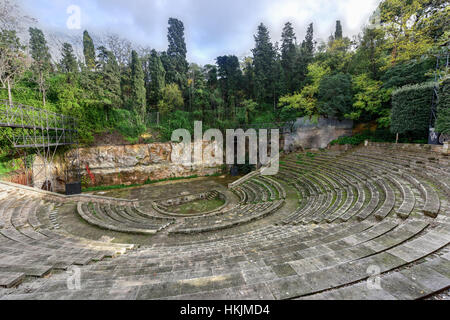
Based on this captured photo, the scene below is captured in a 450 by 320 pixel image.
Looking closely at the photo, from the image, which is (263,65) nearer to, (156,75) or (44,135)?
(156,75)

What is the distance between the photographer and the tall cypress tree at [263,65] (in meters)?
26.4

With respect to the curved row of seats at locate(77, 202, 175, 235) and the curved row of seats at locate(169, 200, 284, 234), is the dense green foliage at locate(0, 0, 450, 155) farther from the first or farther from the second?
the curved row of seats at locate(169, 200, 284, 234)

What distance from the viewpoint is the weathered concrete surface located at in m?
18.9

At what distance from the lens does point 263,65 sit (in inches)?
1091

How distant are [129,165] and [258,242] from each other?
668 inches

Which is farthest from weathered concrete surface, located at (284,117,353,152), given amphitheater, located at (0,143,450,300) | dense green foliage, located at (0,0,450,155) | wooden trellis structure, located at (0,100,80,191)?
wooden trellis structure, located at (0,100,80,191)

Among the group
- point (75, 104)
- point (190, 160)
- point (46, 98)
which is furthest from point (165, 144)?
point (46, 98)

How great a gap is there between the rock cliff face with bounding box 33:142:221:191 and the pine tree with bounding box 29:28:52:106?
20.1 ft

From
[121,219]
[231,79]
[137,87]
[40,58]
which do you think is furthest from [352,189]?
[40,58]

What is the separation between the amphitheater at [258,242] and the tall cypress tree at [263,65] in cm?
1718

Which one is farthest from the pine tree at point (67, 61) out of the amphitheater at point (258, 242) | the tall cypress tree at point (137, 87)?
the amphitheater at point (258, 242)

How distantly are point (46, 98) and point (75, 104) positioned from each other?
2640 mm

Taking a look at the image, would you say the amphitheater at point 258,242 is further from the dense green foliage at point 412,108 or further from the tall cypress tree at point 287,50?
the tall cypress tree at point 287,50
